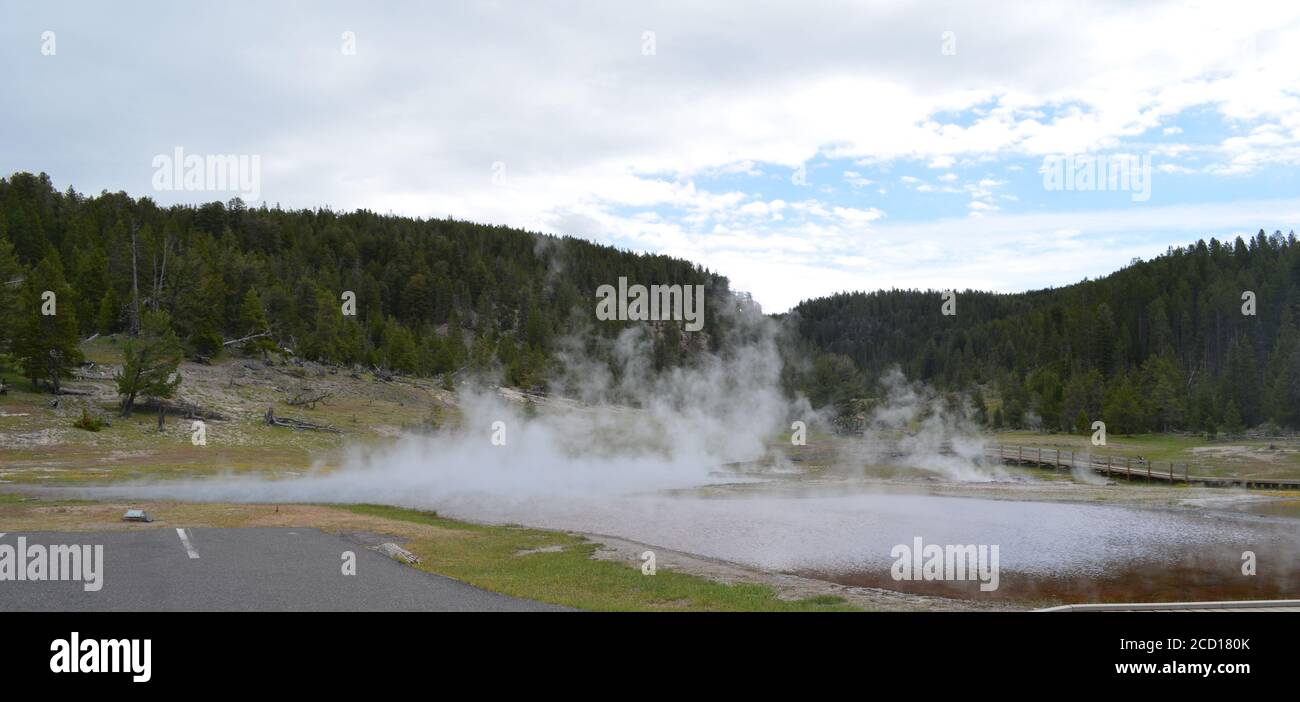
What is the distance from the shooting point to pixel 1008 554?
27.7 metres

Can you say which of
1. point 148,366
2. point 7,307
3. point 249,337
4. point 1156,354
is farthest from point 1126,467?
point 1156,354

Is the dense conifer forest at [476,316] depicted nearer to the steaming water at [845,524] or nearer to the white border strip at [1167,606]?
the steaming water at [845,524]

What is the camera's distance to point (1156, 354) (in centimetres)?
13838

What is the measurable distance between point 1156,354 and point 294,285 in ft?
475

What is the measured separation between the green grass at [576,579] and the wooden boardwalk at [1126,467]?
4603 cm

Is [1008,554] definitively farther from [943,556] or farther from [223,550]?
[223,550]

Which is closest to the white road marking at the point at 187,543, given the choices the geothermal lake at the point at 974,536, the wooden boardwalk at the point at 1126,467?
the geothermal lake at the point at 974,536

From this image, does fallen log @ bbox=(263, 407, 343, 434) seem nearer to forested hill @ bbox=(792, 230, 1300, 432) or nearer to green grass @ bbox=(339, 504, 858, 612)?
green grass @ bbox=(339, 504, 858, 612)

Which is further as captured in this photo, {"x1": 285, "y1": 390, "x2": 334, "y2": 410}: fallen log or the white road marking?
{"x1": 285, "y1": 390, "x2": 334, "y2": 410}: fallen log

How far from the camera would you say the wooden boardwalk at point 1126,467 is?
53.0 m

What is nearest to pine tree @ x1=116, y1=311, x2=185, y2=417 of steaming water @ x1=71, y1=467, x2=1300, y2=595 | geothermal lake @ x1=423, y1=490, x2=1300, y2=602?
steaming water @ x1=71, y1=467, x2=1300, y2=595

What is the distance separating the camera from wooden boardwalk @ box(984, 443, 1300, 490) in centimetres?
5298

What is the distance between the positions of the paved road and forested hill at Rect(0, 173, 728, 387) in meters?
50.9

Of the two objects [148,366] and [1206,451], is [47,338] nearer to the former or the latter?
[148,366]
